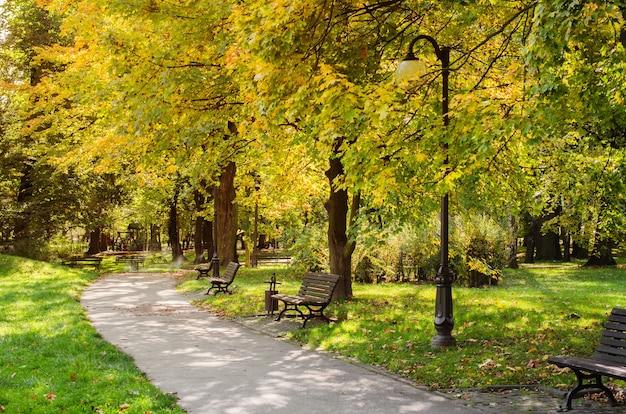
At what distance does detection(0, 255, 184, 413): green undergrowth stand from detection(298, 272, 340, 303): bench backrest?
428 centimetres

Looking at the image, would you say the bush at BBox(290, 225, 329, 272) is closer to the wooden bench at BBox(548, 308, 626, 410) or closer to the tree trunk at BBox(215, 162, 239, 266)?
the tree trunk at BBox(215, 162, 239, 266)

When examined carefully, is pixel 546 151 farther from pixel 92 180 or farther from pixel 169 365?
pixel 92 180

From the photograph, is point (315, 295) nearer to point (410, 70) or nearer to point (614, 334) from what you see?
point (410, 70)

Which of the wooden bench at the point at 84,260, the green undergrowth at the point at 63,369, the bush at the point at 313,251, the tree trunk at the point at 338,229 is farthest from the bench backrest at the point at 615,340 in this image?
the wooden bench at the point at 84,260

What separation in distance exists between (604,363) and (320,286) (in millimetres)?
6930

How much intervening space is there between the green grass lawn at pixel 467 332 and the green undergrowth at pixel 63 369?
3347mm

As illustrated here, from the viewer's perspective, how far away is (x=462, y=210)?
50.8 ft

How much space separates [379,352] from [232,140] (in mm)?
7750

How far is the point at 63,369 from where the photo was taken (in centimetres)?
791

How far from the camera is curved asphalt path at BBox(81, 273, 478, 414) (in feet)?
22.0

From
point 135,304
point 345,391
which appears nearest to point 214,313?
point 135,304

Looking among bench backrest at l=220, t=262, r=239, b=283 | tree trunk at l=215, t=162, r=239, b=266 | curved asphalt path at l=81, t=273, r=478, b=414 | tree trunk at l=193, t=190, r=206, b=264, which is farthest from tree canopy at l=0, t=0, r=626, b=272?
tree trunk at l=193, t=190, r=206, b=264

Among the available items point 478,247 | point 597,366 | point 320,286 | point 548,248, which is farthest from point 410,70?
point 548,248

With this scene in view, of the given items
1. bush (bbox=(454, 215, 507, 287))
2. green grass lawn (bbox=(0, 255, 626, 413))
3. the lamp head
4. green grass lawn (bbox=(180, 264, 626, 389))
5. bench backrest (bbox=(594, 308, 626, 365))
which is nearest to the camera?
bench backrest (bbox=(594, 308, 626, 365))
